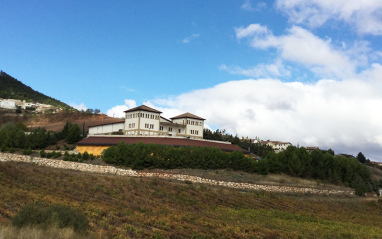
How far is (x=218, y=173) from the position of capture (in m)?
47.0

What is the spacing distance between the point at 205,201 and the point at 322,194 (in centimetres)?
2683

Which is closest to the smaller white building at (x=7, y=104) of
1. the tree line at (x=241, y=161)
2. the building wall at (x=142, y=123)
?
the building wall at (x=142, y=123)

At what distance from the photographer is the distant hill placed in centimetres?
13976

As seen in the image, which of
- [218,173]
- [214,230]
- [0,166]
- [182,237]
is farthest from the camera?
[218,173]

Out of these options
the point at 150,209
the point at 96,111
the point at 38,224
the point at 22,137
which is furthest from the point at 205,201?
the point at 96,111

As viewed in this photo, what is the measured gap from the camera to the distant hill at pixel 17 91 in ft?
459

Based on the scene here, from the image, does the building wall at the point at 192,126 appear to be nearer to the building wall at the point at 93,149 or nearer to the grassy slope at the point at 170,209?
the building wall at the point at 93,149

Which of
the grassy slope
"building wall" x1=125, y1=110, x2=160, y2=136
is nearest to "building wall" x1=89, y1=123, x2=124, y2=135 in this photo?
"building wall" x1=125, y1=110, x2=160, y2=136

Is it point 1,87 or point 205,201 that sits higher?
point 1,87

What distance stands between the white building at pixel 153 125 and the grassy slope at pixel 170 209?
94.6ft

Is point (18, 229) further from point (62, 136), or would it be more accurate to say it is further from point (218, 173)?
point (62, 136)

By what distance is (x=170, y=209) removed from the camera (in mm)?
24969

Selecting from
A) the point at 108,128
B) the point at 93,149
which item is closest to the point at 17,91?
the point at 108,128

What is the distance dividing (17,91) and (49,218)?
16462 cm
